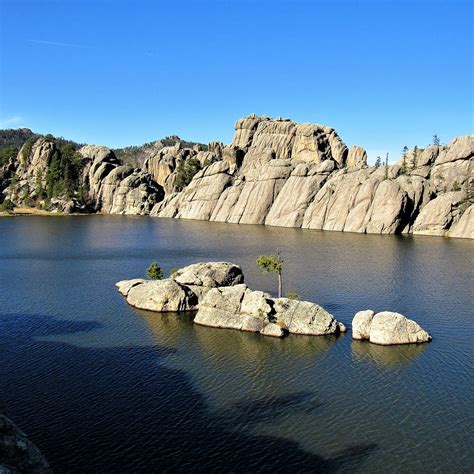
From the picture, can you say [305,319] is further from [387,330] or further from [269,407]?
[269,407]

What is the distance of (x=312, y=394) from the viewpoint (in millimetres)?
35094

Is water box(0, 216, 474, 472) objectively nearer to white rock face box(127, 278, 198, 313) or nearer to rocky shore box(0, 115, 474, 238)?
white rock face box(127, 278, 198, 313)

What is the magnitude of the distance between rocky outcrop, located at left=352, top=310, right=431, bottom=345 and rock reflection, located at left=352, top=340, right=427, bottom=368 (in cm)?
65

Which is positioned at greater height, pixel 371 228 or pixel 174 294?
pixel 371 228

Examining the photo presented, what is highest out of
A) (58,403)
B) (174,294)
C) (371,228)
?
(371,228)

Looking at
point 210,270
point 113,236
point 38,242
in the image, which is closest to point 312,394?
point 210,270

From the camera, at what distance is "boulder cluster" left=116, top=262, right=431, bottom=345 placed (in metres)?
46.7

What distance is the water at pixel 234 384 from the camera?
2741 cm

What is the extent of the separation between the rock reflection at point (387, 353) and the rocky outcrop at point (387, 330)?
65 cm

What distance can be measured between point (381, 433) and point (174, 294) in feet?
107

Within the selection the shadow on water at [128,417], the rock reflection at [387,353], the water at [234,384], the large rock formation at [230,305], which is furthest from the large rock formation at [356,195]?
the shadow on water at [128,417]

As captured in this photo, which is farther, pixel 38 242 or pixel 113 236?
pixel 113 236

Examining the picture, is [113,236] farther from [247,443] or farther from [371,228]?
[247,443]

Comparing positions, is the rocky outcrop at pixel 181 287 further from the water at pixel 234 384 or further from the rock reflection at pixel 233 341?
the rock reflection at pixel 233 341
